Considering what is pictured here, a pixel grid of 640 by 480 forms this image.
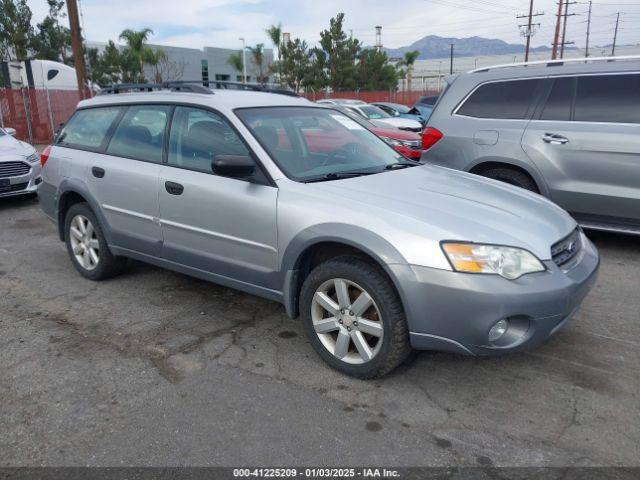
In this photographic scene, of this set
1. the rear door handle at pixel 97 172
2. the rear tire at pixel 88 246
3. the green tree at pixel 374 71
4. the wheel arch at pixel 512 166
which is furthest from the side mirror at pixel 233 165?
the green tree at pixel 374 71

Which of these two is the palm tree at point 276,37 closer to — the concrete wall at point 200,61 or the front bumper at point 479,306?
the concrete wall at point 200,61

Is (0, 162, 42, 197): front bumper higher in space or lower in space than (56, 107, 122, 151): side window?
lower

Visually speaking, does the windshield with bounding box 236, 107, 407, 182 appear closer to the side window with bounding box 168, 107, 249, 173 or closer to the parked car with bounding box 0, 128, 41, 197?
the side window with bounding box 168, 107, 249, 173

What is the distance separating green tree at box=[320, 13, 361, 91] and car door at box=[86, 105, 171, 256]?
119ft

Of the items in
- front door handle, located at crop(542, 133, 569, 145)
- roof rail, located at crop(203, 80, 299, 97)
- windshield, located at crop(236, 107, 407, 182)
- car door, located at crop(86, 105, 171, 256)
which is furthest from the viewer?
front door handle, located at crop(542, 133, 569, 145)

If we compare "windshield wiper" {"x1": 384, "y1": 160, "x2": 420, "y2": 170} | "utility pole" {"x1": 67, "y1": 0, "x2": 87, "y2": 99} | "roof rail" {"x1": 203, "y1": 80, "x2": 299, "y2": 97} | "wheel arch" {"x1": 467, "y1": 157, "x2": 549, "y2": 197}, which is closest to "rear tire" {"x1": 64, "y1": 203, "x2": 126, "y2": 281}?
"roof rail" {"x1": 203, "y1": 80, "x2": 299, "y2": 97}

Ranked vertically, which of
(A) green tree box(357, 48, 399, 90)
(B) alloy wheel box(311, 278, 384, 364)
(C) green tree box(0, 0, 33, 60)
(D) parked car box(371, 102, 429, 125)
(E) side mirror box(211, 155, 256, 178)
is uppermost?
(C) green tree box(0, 0, 33, 60)

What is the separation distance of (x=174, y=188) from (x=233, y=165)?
768 millimetres

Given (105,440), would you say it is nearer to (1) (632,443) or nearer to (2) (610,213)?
(1) (632,443)

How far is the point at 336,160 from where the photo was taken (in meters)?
3.81

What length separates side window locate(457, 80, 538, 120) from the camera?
5824 mm

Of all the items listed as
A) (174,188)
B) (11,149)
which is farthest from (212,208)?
(11,149)

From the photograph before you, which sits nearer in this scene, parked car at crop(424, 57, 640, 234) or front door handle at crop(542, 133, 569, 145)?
parked car at crop(424, 57, 640, 234)

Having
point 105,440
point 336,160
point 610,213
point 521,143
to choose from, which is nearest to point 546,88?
point 521,143
